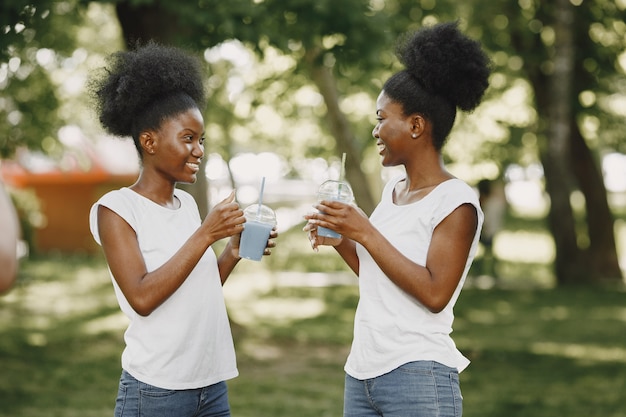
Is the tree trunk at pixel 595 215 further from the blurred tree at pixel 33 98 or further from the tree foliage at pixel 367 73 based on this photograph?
the blurred tree at pixel 33 98

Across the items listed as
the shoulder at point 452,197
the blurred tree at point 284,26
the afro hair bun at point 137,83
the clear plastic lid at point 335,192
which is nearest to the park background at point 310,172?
the blurred tree at point 284,26

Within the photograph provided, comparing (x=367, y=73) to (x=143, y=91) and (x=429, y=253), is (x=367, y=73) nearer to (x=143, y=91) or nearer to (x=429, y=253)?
(x=143, y=91)

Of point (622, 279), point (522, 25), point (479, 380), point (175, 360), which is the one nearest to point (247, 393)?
point (479, 380)

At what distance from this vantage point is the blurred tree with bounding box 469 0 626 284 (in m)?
12.1

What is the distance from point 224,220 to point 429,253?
647mm

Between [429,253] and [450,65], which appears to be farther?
[450,65]

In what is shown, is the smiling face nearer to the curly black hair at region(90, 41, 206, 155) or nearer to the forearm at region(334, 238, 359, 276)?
the curly black hair at region(90, 41, 206, 155)

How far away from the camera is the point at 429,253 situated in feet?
8.63

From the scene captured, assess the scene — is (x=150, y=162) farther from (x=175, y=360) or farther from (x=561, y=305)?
(x=561, y=305)

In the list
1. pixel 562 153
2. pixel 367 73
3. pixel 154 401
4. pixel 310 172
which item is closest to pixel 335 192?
pixel 154 401

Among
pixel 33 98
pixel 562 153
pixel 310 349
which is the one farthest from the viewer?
pixel 562 153

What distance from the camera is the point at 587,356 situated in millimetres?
Answer: 8891

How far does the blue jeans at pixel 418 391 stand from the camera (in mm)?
2598

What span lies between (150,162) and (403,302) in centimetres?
95
